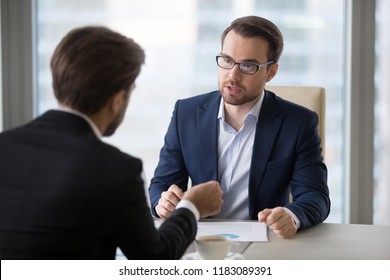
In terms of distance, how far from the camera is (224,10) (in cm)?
357

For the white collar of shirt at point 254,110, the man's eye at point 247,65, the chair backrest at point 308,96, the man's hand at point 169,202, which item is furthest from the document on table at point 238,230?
the chair backrest at point 308,96

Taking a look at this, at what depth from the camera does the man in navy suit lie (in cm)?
221

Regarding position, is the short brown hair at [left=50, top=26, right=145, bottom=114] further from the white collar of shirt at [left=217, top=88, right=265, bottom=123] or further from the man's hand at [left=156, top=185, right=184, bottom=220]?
the white collar of shirt at [left=217, top=88, right=265, bottom=123]

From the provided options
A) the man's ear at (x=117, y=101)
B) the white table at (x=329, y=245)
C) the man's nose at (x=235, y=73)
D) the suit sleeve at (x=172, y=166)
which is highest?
the man's nose at (x=235, y=73)

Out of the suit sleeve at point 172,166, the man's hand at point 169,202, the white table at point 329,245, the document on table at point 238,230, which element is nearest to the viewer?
the white table at point 329,245

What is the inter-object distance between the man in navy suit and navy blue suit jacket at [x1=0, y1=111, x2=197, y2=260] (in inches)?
33.0

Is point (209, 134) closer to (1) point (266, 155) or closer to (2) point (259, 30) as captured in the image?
(1) point (266, 155)

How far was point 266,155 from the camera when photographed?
221cm

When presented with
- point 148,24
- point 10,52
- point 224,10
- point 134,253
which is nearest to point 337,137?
point 224,10

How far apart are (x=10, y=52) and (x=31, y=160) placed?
2520mm

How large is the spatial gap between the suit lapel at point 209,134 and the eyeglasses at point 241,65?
0.19 m

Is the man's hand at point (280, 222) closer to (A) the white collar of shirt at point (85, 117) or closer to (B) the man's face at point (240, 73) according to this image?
(B) the man's face at point (240, 73)

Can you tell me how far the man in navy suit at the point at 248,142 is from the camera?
2205 mm

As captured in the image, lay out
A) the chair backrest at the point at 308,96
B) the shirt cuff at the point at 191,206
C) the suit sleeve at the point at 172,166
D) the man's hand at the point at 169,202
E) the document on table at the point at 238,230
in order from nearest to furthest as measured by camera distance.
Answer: the shirt cuff at the point at 191,206 < the document on table at the point at 238,230 < the man's hand at the point at 169,202 < the suit sleeve at the point at 172,166 < the chair backrest at the point at 308,96
